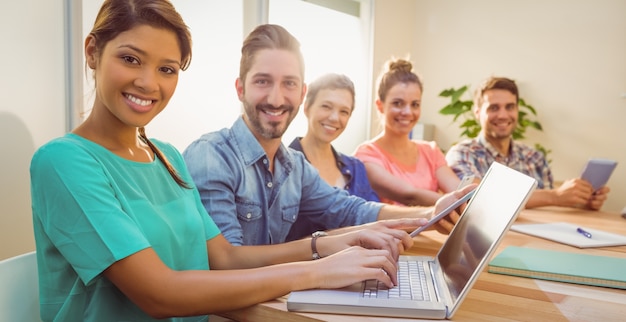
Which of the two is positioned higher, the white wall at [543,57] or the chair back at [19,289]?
the white wall at [543,57]

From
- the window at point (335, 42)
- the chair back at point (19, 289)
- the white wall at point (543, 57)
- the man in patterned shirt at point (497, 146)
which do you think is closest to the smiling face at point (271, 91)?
the chair back at point (19, 289)

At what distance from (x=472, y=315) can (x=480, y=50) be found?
3.96m

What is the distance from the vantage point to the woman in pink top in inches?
93.1

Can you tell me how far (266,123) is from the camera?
1474mm

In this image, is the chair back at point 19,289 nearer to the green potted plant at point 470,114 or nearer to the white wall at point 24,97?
the white wall at point 24,97

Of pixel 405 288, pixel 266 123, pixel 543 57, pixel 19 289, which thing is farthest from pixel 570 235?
pixel 543 57

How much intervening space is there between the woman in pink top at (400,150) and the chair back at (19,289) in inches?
59.9

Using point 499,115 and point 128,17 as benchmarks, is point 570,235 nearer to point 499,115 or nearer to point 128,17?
point 499,115

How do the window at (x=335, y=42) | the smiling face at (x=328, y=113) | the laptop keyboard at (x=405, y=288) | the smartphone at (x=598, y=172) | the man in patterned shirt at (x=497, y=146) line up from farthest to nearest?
the window at (x=335, y=42), the man in patterned shirt at (x=497, y=146), the smartphone at (x=598, y=172), the smiling face at (x=328, y=113), the laptop keyboard at (x=405, y=288)

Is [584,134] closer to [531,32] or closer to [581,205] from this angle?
[531,32]

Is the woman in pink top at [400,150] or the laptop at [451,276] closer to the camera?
the laptop at [451,276]

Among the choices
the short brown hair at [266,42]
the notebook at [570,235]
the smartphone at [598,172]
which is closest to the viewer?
the short brown hair at [266,42]

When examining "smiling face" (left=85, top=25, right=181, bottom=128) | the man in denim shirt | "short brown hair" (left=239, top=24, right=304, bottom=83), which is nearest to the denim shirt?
the man in denim shirt

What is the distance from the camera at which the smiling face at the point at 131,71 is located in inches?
38.1
